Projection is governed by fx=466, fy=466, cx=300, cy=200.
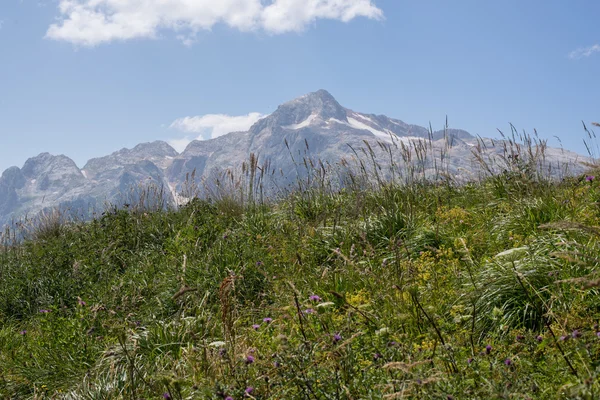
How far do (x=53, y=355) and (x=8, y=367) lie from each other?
0.66 m

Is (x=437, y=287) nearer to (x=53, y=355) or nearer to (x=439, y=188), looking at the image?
(x=53, y=355)

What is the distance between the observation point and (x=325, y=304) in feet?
9.18

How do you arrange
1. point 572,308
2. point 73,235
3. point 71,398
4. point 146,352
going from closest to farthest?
point 572,308 → point 71,398 → point 146,352 → point 73,235

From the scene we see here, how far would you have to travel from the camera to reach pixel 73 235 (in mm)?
9453

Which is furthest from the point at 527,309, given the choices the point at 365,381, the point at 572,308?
the point at 365,381

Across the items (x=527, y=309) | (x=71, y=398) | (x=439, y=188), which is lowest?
(x=71, y=398)

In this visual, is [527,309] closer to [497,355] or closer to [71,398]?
[497,355]

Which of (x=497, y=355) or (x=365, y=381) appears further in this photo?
(x=497, y=355)

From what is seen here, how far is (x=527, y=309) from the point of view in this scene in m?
3.43

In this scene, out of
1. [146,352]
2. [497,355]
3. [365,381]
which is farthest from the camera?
[146,352]

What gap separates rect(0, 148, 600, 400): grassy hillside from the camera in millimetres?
2389

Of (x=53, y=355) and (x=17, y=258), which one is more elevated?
(x=17, y=258)

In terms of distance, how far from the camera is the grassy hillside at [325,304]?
239 cm

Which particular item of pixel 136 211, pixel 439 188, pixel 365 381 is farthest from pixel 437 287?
pixel 136 211
